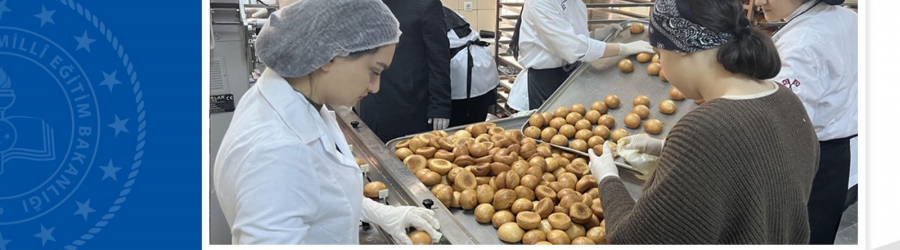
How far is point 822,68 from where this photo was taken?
2.07 metres

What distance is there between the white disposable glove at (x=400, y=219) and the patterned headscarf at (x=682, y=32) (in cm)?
69

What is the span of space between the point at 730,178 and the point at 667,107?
1.18 metres

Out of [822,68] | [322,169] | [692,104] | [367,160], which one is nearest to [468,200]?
[367,160]

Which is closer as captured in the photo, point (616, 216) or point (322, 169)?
point (322, 169)

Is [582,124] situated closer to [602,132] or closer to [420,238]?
[602,132]

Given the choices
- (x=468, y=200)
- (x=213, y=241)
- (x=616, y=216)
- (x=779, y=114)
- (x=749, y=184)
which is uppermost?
(x=779, y=114)

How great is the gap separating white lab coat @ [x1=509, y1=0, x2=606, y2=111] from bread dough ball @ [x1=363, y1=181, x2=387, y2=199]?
1310mm

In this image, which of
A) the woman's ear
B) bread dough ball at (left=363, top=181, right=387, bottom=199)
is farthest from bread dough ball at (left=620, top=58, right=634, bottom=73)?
the woman's ear

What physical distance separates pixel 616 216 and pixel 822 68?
1.15m

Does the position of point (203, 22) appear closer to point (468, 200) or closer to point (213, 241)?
point (468, 200)

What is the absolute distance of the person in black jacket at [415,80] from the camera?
112 inches

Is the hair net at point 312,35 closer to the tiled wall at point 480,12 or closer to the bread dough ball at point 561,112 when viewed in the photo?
the bread dough ball at point 561,112

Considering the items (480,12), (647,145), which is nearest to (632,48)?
(647,145)

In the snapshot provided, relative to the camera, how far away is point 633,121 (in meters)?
2.34
